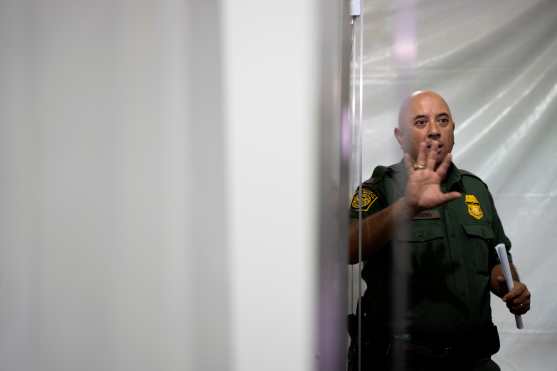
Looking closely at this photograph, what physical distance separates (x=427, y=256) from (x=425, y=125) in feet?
0.90

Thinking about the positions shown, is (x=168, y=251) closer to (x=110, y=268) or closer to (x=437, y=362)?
(x=110, y=268)

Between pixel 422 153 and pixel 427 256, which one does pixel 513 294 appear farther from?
pixel 422 153

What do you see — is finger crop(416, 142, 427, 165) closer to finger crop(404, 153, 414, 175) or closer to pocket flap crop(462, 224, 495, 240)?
finger crop(404, 153, 414, 175)

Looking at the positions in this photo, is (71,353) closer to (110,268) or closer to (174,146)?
(110,268)

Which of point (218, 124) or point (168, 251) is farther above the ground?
point (218, 124)

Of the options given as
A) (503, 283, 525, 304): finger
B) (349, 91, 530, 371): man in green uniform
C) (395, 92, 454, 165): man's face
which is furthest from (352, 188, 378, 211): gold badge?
(503, 283, 525, 304): finger

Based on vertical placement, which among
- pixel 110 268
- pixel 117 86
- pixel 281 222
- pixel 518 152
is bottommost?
pixel 110 268

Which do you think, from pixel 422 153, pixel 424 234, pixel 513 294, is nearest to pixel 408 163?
pixel 422 153

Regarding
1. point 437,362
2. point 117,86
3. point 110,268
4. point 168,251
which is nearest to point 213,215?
point 168,251

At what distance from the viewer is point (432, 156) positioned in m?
1.09

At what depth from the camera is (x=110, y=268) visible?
48.3 inches

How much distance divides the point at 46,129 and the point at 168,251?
0.41 meters

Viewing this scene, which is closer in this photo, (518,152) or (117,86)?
(518,152)

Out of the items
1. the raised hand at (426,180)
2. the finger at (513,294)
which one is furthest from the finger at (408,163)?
the finger at (513,294)
